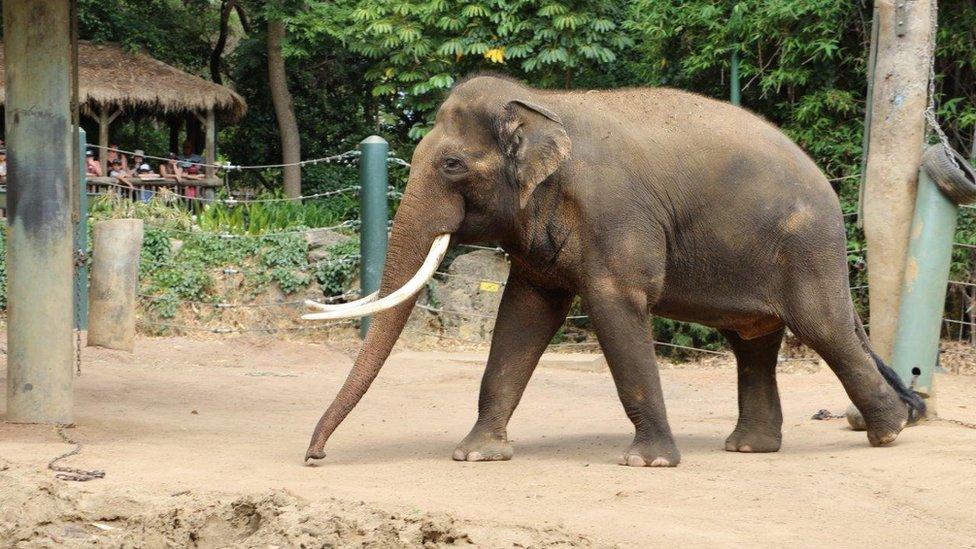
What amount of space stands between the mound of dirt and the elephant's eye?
74.2 inches

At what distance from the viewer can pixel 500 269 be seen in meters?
15.4

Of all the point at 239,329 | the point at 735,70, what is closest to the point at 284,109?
the point at 239,329

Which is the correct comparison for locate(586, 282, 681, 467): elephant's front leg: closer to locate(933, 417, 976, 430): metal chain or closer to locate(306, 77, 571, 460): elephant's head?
locate(306, 77, 571, 460): elephant's head

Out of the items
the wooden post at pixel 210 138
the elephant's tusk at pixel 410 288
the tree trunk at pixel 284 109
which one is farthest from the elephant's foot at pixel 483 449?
the wooden post at pixel 210 138

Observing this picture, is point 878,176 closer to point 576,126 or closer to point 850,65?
point 576,126

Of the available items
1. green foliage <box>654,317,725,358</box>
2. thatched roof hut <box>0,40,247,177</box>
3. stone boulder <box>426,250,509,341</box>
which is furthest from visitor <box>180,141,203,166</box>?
green foliage <box>654,317,725,358</box>

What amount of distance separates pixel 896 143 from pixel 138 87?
15414 mm

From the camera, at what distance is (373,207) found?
13.2m

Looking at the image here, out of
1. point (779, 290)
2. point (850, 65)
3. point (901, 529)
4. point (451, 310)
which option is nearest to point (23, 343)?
point (779, 290)

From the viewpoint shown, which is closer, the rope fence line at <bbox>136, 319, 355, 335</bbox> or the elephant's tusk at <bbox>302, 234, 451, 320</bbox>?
the elephant's tusk at <bbox>302, 234, 451, 320</bbox>

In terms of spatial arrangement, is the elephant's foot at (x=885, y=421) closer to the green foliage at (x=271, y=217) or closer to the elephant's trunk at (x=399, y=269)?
the elephant's trunk at (x=399, y=269)

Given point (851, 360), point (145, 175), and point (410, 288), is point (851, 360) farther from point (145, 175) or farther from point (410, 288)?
point (145, 175)

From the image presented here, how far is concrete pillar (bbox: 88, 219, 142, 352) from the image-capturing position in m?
11.4

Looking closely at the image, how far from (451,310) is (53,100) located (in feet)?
25.9
